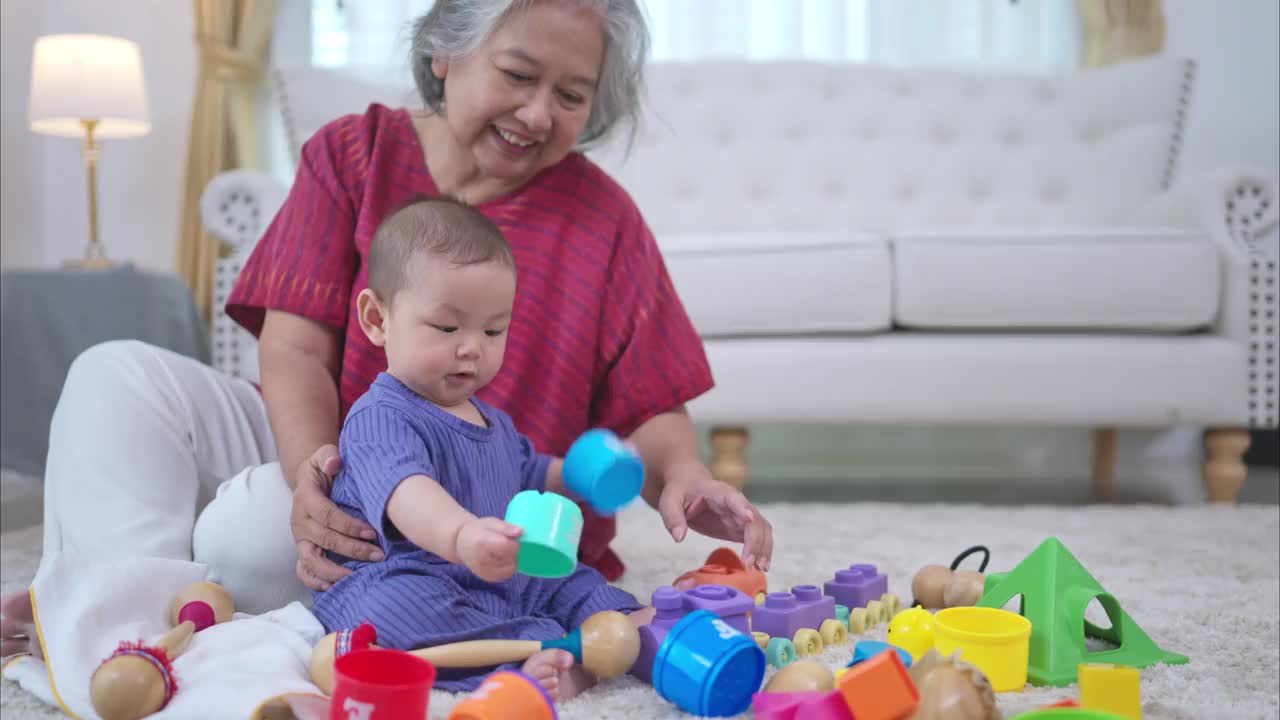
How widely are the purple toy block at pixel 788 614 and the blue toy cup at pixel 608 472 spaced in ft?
0.69

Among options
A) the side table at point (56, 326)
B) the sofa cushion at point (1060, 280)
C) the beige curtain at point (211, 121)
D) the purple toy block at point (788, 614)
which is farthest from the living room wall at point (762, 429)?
the purple toy block at point (788, 614)

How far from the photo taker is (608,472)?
0.92 meters

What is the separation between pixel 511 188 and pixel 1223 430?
1711mm

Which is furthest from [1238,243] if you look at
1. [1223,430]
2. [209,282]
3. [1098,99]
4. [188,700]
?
[209,282]

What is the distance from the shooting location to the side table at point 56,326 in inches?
81.4

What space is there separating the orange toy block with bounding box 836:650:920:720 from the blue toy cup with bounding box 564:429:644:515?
0.27 metres

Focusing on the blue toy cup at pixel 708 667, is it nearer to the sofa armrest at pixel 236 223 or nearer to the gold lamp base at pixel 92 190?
the sofa armrest at pixel 236 223

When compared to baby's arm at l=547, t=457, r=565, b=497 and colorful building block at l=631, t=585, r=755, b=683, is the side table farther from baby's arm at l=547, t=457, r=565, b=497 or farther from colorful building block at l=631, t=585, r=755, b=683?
colorful building block at l=631, t=585, r=755, b=683

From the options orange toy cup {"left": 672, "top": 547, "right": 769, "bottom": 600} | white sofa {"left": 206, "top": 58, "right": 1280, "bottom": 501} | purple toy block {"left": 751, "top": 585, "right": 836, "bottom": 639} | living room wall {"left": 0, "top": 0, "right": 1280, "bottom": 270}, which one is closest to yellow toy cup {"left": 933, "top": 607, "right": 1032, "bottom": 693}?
purple toy block {"left": 751, "top": 585, "right": 836, "bottom": 639}

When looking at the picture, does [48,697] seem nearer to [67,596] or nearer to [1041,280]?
[67,596]

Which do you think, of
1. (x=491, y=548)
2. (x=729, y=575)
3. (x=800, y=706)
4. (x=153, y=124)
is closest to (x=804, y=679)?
(x=800, y=706)

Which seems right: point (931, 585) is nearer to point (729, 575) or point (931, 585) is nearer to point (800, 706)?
point (729, 575)

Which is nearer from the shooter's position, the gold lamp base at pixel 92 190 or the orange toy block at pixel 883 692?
the orange toy block at pixel 883 692

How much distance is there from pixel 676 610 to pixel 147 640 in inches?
17.4
